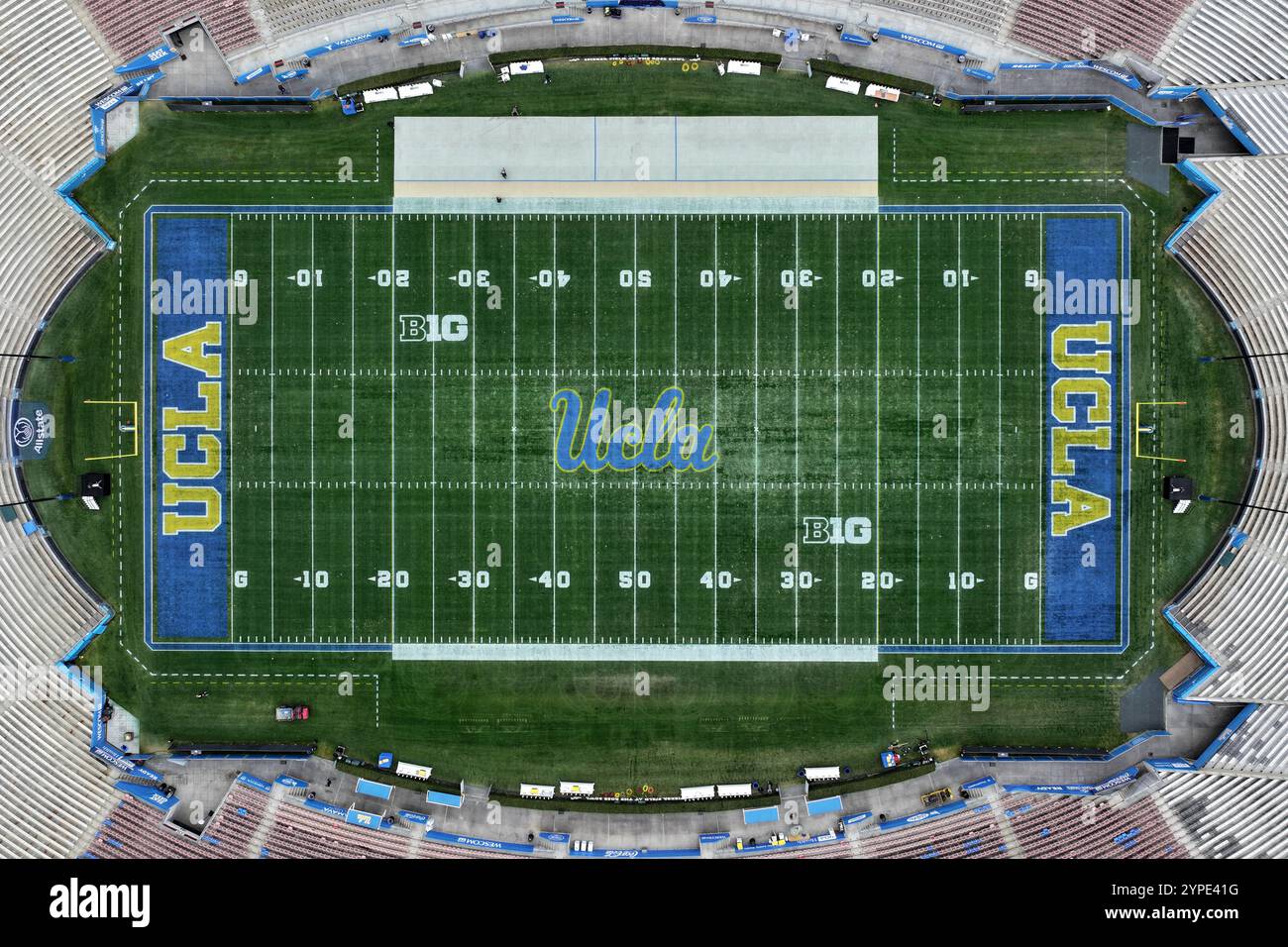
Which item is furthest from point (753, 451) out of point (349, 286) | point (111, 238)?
point (111, 238)

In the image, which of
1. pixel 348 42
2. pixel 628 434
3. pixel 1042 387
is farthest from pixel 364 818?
pixel 1042 387

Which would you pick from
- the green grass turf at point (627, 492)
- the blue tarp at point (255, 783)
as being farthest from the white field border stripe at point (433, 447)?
the blue tarp at point (255, 783)

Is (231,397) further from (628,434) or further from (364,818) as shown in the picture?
(364,818)

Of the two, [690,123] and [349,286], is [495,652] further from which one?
[690,123]

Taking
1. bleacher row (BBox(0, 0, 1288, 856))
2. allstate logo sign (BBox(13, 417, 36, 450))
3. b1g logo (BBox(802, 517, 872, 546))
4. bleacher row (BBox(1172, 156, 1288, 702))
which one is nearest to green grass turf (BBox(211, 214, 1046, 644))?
b1g logo (BBox(802, 517, 872, 546))

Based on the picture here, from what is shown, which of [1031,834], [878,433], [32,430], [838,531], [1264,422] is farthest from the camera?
[32,430]

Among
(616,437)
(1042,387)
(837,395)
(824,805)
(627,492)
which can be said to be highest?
(1042,387)

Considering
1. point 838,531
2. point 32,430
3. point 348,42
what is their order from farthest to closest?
point 32,430 → point 838,531 → point 348,42
